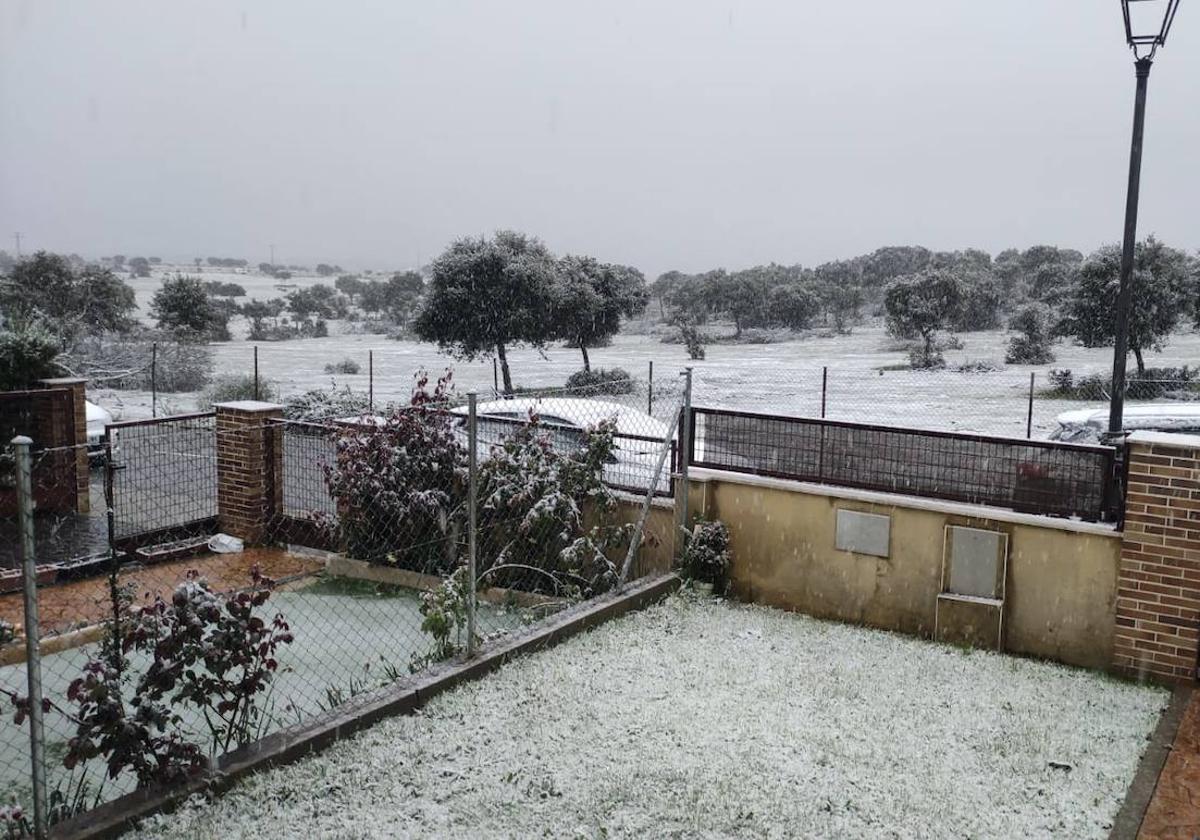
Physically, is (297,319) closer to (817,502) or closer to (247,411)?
(247,411)

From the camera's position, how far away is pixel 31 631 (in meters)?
3.73

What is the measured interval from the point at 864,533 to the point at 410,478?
11.6 feet

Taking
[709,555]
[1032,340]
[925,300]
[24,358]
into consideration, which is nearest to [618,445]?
[709,555]

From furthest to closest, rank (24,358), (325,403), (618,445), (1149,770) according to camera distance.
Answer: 1. (325,403)
2. (24,358)
3. (618,445)
4. (1149,770)

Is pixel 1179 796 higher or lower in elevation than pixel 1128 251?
lower

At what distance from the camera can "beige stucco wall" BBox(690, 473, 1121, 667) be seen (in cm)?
638

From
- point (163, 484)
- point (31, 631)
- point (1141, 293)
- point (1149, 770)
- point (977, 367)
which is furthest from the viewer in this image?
point (977, 367)

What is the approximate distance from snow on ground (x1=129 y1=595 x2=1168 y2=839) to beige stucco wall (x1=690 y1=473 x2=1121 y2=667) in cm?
30

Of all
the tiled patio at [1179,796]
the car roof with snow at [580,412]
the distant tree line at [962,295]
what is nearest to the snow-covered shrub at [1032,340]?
the distant tree line at [962,295]

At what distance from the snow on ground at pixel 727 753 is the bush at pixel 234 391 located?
56.2 ft

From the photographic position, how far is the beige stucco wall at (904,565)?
20.9ft

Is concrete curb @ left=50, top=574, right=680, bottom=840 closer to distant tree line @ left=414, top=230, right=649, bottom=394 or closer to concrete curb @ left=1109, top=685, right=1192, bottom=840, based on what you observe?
concrete curb @ left=1109, top=685, right=1192, bottom=840

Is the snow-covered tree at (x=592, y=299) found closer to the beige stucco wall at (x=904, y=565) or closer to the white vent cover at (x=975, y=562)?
the beige stucco wall at (x=904, y=565)

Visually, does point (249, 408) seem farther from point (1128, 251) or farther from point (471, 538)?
point (1128, 251)
